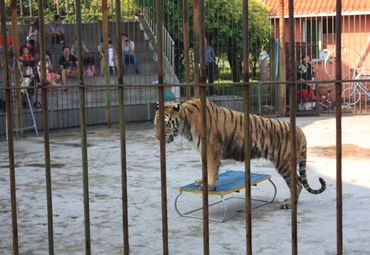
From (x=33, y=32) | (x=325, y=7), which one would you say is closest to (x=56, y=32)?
(x=33, y=32)

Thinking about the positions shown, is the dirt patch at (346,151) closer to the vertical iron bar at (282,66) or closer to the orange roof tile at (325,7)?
the vertical iron bar at (282,66)

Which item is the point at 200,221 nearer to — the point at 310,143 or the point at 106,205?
the point at 106,205

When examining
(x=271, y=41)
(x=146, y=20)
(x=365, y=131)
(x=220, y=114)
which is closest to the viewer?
(x=220, y=114)

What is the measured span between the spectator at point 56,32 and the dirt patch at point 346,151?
7.92 metres

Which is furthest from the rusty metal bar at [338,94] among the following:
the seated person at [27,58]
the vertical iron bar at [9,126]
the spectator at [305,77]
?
the spectator at [305,77]

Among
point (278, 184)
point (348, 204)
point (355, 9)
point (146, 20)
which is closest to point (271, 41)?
point (146, 20)

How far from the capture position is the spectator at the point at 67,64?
47.0ft

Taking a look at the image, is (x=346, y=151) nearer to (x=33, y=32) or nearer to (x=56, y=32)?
(x=56, y=32)

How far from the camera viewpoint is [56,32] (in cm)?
1571

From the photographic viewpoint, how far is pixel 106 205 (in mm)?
6809

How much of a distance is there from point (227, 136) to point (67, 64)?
8.87m

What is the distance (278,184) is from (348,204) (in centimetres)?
136

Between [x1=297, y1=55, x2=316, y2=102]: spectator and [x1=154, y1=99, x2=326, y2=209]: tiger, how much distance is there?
8516 mm

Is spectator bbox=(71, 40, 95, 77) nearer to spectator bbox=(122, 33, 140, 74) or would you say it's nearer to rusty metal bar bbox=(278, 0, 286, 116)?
spectator bbox=(122, 33, 140, 74)
